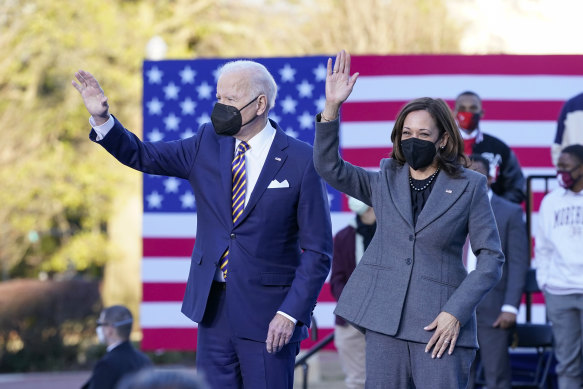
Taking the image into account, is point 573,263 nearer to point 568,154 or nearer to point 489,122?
point 568,154

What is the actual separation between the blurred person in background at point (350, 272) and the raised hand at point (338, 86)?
3321 millimetres

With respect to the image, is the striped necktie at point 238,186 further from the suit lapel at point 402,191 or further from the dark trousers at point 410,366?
the dark trousers at point 410,366

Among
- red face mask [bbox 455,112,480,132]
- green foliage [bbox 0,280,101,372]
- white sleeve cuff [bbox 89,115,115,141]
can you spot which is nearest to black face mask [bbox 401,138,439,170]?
white sleeve cuff [bbox 89,115,115,141]

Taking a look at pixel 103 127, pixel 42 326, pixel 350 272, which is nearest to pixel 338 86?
pixel 103 127

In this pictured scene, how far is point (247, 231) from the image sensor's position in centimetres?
497

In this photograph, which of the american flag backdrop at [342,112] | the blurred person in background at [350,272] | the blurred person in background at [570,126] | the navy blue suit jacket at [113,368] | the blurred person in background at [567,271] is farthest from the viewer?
the american flag backdrop at [342,112]

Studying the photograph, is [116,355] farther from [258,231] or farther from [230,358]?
[258,231]

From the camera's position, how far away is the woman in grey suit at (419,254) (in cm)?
441

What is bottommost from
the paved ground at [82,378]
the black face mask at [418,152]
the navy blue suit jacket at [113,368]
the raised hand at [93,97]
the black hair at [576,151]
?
the paved ground at [82,378]

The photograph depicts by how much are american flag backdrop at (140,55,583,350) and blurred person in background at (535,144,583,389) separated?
77.6 inches

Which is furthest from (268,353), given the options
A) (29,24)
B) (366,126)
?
(29,24)

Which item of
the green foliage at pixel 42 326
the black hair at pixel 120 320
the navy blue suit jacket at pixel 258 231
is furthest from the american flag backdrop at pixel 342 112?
the green foliage at pixel 42 326

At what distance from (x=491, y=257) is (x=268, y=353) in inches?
45.8

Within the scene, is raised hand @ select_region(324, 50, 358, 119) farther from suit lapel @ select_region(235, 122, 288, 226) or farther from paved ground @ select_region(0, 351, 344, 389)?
paved ground @ select_region(0, 351, 344, 389)
